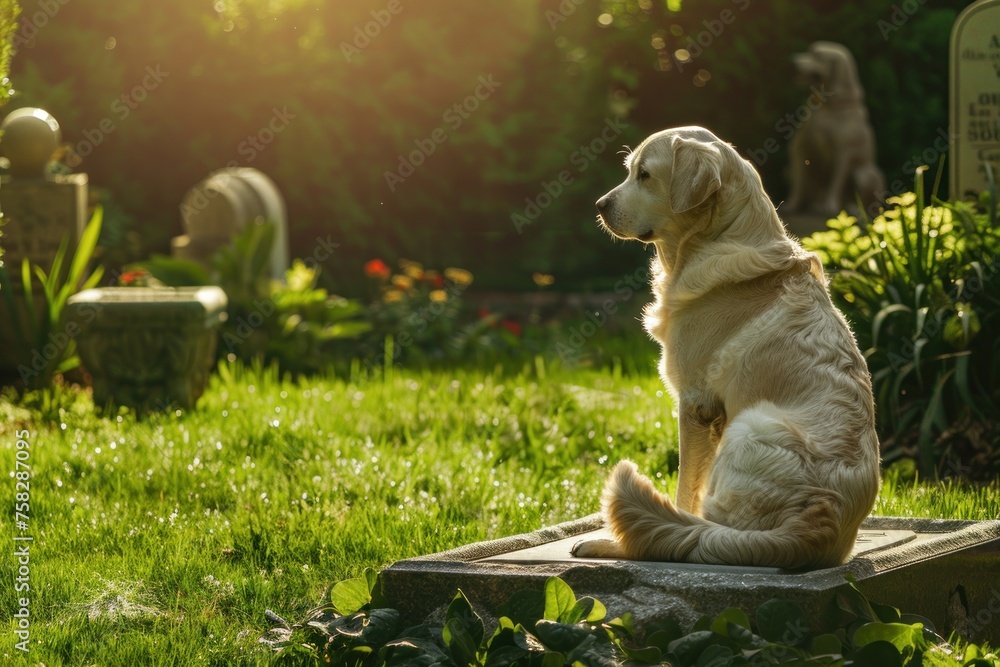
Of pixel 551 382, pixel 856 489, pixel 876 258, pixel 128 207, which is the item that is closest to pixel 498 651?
→ pixel 856 489

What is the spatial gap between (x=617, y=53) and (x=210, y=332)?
30.9ft

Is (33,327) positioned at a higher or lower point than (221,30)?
lower

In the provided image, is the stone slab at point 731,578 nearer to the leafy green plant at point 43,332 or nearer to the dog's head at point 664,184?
the dog's head at point 664,184

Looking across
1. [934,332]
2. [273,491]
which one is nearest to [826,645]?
[273,491]

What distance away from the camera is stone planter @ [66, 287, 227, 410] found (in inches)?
306

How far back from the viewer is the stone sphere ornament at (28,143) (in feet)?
30.3

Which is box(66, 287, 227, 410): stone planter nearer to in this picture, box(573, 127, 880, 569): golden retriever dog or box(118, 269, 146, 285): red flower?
box(118, 269, 146, 285): red flower

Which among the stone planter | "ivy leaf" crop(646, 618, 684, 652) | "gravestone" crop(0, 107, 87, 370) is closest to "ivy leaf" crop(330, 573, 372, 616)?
"ivy leaf" crop(646, 618, 684, 652)

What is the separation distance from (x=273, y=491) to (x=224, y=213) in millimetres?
6434

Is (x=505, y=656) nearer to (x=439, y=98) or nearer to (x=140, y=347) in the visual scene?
(x=140, y=347)

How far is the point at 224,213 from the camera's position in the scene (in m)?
11.4

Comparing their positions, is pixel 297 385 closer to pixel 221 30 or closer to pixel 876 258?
pixel 876 258

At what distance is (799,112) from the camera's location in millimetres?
15523

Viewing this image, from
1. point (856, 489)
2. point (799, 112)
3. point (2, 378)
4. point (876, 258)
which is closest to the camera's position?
point (856, 489)
